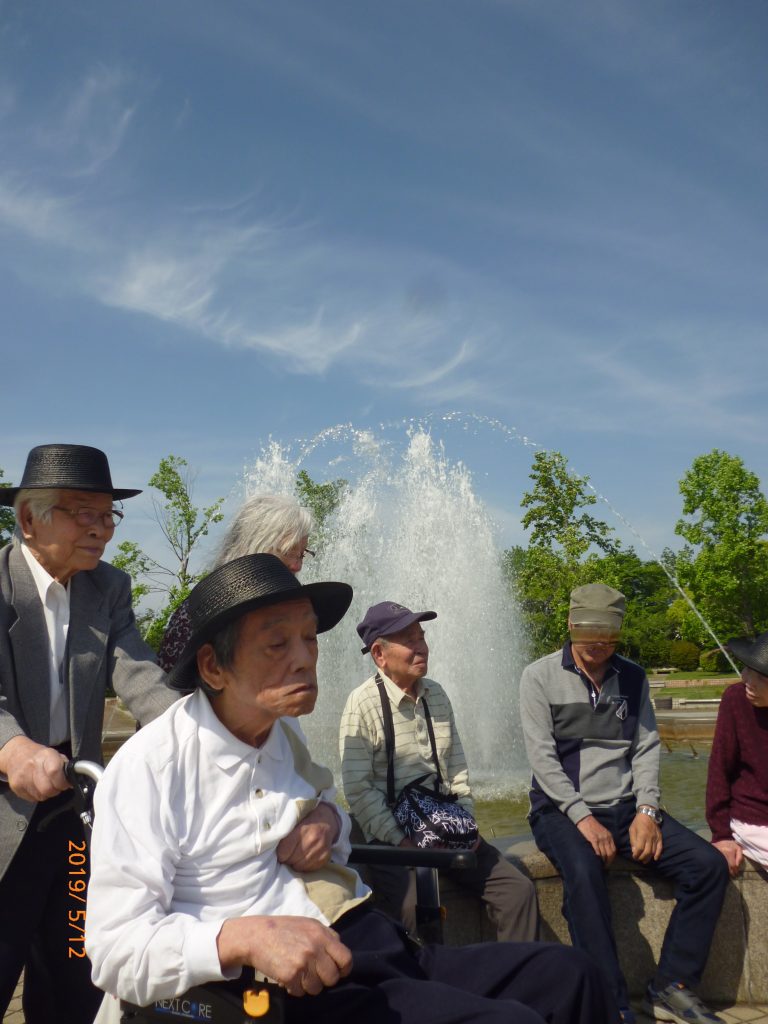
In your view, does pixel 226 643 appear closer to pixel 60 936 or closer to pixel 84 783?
pixel 84 783

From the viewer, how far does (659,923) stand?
4.20 m

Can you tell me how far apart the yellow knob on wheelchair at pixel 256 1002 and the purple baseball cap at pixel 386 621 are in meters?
2.19

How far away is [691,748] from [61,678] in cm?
1113

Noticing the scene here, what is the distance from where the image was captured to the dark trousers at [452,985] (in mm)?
2012

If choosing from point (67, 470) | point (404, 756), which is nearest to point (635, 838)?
point (404, 756)

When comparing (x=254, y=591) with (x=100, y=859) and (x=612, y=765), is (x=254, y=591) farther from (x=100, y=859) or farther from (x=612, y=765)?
(x=612, y=765)

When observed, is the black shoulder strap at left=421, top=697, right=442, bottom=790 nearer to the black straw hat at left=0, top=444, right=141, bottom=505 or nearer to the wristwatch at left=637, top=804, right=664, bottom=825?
the wristwatch at left=637, top=804, right=664, bottom=825

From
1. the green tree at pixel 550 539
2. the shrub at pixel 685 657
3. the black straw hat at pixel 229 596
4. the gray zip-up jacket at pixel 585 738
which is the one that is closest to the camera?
the black straw hat at pixel 229 596

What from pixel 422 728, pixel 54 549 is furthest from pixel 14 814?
pixel 422 728

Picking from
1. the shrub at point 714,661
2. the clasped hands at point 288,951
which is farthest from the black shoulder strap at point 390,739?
the shrub at point 714,661

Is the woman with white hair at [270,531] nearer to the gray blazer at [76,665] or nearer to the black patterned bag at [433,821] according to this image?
the gray blazer at [76,665]

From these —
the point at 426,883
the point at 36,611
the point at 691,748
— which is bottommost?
the point at 691,748

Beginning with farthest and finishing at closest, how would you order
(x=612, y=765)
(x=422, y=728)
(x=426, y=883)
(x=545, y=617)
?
(x=545, y=617) → (x=612, y=765) → (x=422, y=728) → (x=426, y=883)

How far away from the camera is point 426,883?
3309 millimetres
